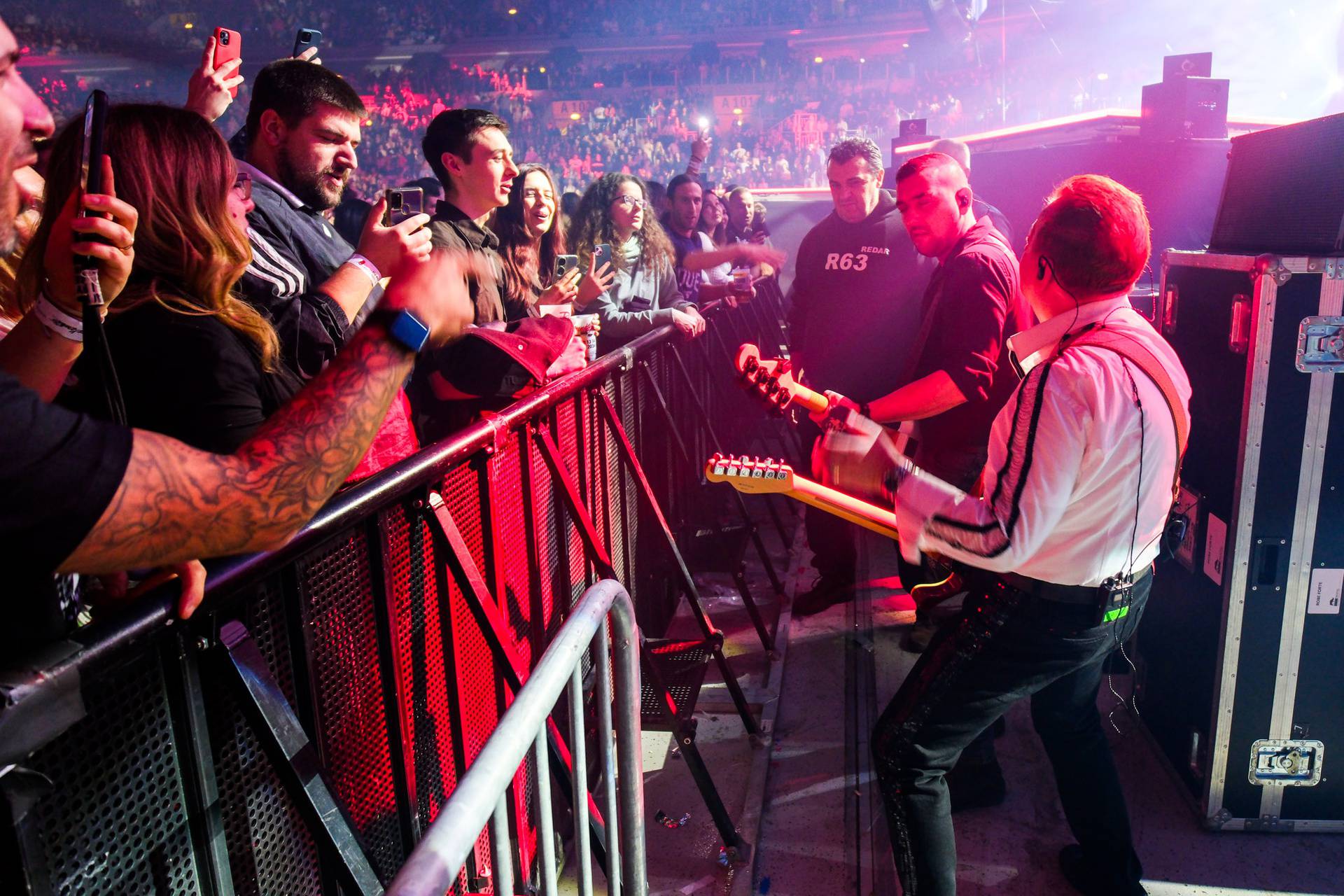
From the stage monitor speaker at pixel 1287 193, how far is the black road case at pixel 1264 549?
140mm

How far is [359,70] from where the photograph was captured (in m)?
26.5

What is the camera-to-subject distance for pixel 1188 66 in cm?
1015

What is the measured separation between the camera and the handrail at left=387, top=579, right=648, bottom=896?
0.88 metres

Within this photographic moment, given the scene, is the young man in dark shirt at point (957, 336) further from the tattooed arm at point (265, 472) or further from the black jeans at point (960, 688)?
the tattooed arm at point (265, 472)

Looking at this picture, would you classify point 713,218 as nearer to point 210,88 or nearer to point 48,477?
point 210,88

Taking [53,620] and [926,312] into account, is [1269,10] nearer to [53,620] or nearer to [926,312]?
[926,312]

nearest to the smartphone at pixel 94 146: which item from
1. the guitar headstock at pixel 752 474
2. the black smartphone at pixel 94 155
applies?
the black smartphone at pixel 94 155

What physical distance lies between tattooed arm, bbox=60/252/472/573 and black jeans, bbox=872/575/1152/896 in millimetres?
1619

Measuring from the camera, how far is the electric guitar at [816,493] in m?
2.61

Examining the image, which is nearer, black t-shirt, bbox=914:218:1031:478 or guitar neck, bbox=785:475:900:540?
guitar neck, bbox=785:475:900:540

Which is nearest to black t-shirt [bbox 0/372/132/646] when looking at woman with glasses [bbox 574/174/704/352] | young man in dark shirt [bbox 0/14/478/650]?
young man in dark shirt [bbox 0/14/478/650]

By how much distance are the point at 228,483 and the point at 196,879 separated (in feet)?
2.47

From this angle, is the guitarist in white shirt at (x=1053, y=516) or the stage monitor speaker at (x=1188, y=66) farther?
the stage monitor speaker at (x=1188, y=66)

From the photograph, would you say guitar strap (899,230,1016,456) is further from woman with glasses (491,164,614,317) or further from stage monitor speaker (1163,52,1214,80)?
stage monitor speaker (1163,52,1214,80)
